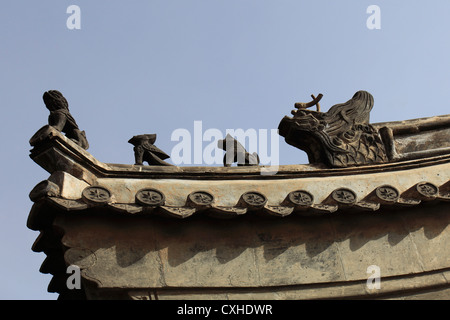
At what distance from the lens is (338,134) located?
10.2 m

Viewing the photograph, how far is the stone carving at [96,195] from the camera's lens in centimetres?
854

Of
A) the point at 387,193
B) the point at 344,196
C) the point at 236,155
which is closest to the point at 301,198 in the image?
the point at 344,196

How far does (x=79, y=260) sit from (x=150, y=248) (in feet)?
2.64

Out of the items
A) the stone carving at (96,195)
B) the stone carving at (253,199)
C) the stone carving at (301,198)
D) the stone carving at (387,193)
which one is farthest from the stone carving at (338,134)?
the stone carving at (96,195)

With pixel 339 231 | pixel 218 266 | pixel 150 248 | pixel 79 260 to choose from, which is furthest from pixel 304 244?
pixel 79 260

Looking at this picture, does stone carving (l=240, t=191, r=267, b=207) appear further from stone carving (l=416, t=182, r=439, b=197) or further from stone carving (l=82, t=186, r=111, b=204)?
stone carving (l=416, t=182, r=439, b=197)

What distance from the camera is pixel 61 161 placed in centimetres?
902

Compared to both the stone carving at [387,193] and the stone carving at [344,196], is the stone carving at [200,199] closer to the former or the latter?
the stone carving at [344,196]

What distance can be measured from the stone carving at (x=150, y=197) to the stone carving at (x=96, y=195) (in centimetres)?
34

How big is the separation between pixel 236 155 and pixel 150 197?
5.85 feet
